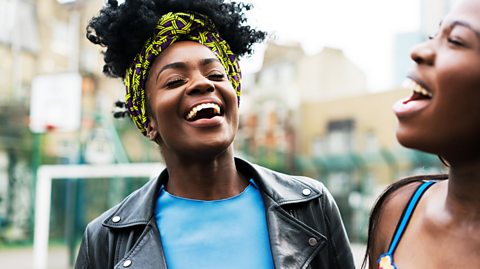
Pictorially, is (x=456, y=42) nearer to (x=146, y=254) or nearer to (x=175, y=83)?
(x=175, y=83)

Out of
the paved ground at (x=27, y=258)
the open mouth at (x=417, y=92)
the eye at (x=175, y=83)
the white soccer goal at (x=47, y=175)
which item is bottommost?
the paved ground at (x=27, y=258)

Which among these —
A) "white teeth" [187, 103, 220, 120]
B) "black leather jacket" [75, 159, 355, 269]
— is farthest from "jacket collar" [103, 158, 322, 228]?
"white teeth" [187, 103, 220, 120]

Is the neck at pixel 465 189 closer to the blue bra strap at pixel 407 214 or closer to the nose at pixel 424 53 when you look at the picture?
the blue bra strap at pixel 407 214

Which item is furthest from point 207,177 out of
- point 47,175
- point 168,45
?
point 47,175

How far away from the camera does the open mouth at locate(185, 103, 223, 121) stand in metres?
2.36

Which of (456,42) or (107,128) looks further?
(107,128)

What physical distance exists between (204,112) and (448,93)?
101 cm

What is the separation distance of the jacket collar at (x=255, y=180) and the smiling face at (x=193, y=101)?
0.75 feet

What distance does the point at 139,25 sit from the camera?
2.55m

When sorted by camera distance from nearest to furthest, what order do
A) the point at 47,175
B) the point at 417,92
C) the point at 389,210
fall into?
1. the point at 417,92
2. the point at 389,210
3. the point at 47,175

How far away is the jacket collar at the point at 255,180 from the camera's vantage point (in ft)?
8.21

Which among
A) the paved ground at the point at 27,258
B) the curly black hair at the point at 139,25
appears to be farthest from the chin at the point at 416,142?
the paved ground at the point at 27,258

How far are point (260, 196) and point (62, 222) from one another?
15016mm

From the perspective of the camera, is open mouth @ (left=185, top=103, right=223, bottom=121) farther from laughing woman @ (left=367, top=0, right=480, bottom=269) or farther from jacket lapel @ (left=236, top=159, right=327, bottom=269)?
laughing woman @ (left=367, top=0, right=480, bottom=269)
